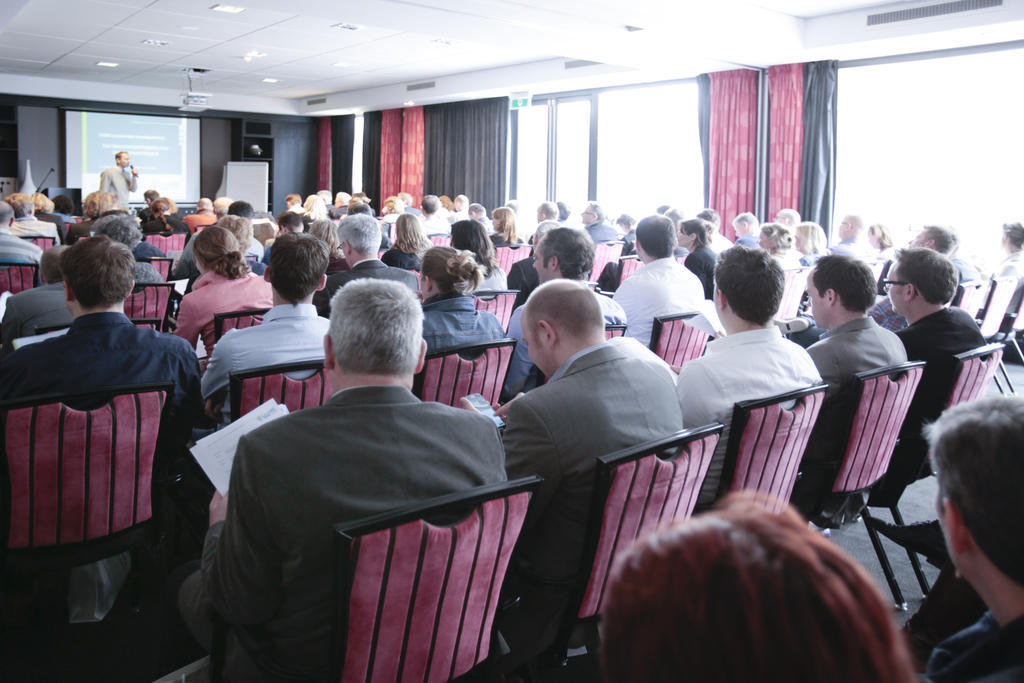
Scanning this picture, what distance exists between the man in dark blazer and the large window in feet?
17.6

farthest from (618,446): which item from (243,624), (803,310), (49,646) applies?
(803,310)

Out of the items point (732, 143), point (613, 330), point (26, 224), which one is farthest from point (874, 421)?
point (732, 143)

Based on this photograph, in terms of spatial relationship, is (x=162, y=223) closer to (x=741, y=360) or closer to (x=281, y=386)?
(x=281, y=386)

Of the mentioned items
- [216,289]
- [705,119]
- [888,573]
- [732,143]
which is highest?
[705,119]

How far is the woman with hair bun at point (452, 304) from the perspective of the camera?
10.4 ft

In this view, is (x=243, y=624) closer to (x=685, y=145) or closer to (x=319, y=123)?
(x=685, y=145)

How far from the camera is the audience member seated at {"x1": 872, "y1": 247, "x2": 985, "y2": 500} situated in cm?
305

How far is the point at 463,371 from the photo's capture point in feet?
9.55

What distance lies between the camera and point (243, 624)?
1.48m

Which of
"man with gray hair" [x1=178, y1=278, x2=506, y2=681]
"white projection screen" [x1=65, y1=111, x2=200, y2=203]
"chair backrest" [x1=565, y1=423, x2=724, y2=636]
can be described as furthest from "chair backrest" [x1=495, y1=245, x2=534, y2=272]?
"white projection screen" [x1=65, y1=111, x2=200, y2=203]

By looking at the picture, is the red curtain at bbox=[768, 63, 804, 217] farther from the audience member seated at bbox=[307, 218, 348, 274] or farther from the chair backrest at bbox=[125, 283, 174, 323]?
the chair backrest at bbox=[125, 283, 174, 323]

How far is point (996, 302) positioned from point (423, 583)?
5.26 metres

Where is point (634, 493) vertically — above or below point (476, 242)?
below

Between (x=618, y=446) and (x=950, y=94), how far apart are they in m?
8.17
